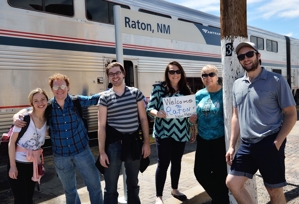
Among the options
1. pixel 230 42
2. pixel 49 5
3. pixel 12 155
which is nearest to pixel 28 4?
pixel 49 5

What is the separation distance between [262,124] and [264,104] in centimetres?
18

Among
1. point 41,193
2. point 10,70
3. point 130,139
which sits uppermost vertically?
point 10,70

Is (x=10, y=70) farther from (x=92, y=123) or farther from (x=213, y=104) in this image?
(x=213, y=104)

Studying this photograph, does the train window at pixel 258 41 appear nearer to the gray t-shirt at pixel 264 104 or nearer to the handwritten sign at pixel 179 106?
the handwritten sign at pixel 179 106

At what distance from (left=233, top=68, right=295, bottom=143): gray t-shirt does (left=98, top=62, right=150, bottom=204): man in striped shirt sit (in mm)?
1071

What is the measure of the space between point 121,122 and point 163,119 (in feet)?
2.40

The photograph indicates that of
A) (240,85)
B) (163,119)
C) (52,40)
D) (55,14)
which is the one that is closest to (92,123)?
(52,40)

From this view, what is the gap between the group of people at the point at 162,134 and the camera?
2.74 meters

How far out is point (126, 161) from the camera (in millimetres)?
3096

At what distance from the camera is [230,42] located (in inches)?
136

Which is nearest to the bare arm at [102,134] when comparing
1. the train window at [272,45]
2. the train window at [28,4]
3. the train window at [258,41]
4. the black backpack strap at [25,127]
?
the black backpack strap at [25,127]

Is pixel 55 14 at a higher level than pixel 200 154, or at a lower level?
higher

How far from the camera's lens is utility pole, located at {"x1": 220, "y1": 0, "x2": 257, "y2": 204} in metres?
3.41

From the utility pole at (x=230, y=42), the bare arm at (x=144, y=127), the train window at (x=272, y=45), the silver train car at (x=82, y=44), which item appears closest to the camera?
the bare arm at (x=144, y=127)
